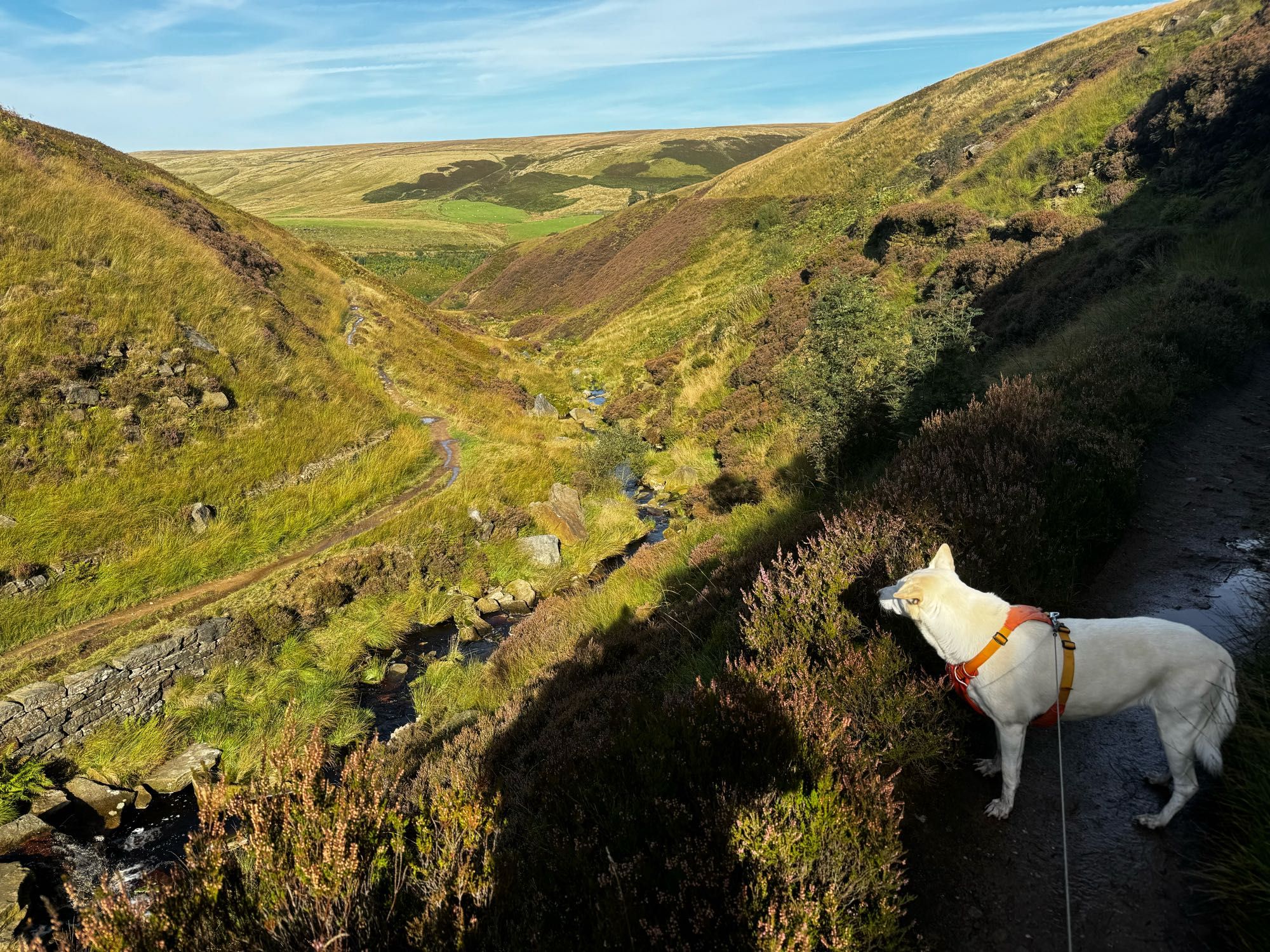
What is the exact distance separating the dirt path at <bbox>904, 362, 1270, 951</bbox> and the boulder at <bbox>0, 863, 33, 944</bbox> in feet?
25.4

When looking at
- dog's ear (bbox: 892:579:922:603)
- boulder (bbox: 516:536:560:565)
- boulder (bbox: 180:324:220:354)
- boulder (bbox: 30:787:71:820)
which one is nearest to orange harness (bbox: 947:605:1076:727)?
dog's ear (bbox: 892:579:922:603)

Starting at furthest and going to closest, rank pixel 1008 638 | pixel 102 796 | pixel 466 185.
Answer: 1. pixel 466 185
2. pixel 102 796
3. pixel 1008 638

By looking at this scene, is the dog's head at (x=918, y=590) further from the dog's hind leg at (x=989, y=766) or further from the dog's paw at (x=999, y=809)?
the dog's paw at (x=999, y=809)

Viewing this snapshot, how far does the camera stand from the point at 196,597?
33.0 feet

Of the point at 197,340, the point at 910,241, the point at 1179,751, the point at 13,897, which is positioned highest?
the point at 910,241

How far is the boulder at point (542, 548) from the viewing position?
1341 cm

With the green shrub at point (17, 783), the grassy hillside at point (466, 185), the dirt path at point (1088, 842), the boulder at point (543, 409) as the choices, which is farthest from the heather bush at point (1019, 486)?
the grassy hillside at point (466, 185)

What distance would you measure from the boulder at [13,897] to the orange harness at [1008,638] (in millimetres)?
8179

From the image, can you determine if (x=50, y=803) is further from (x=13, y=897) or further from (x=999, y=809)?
(x=999, y=809)

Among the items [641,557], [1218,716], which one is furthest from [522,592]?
[1218,716]

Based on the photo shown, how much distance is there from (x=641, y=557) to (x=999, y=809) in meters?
7.40

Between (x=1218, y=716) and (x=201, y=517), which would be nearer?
(x=1218, y=716)

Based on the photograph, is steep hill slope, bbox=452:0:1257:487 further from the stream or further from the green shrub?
the green shrub

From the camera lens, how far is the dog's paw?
337 cm
